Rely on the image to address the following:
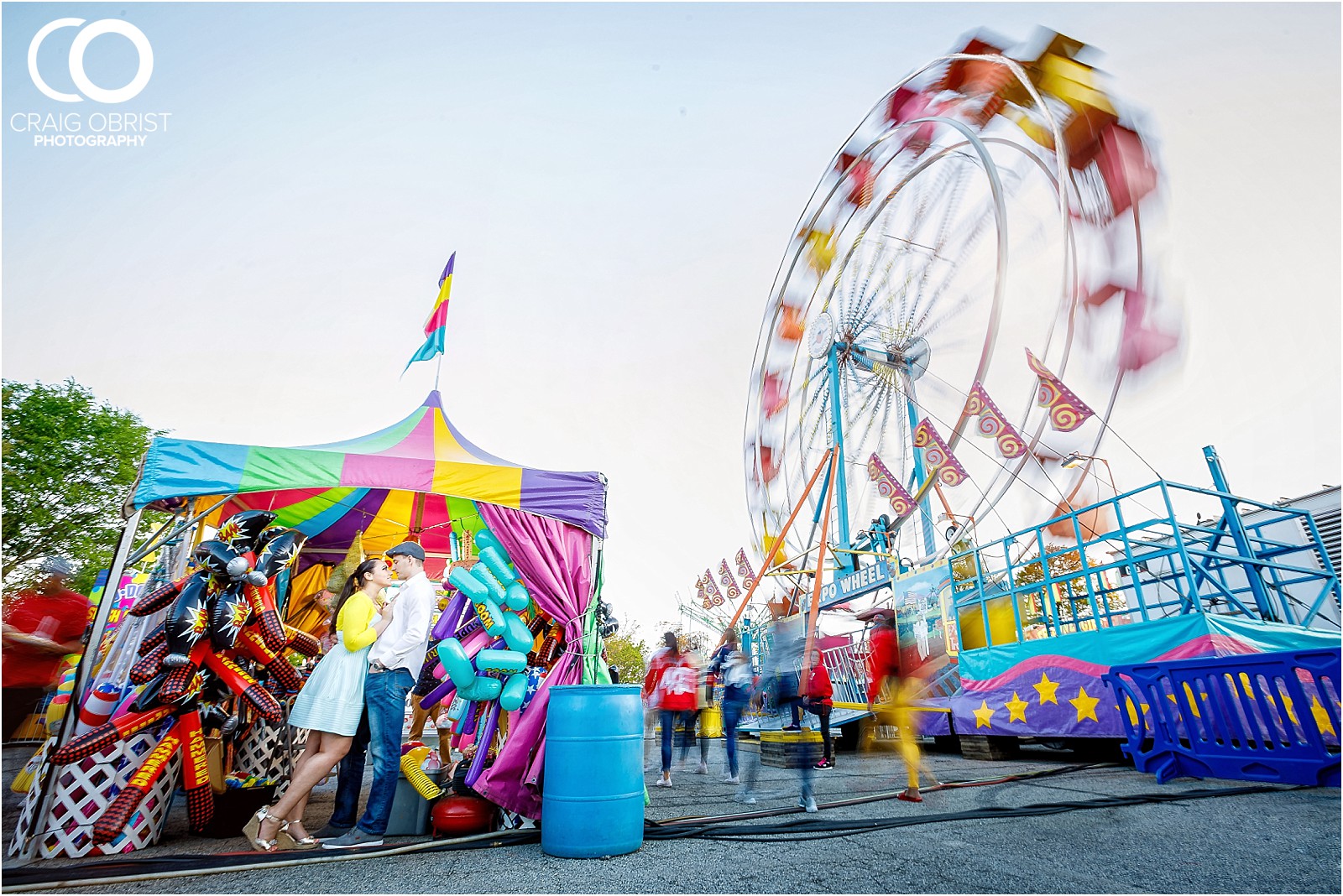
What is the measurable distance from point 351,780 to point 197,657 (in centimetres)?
110

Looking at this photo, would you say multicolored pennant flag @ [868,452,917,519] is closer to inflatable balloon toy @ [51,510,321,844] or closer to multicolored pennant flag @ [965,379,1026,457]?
multicolored pennant flag @ [965,379,1026,457]

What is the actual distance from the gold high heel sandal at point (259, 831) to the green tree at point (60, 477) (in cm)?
1662

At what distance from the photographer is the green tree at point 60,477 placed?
16547mm

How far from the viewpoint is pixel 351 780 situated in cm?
374

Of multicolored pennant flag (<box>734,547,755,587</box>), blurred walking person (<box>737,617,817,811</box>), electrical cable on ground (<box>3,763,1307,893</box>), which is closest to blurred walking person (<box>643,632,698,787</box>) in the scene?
blurred walking person (<box>737,617,817,811</box>)

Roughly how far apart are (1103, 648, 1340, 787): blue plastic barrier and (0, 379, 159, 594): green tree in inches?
785

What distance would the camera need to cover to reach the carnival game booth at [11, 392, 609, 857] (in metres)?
3.36

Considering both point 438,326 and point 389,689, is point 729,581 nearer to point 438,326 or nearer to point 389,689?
point 438,326

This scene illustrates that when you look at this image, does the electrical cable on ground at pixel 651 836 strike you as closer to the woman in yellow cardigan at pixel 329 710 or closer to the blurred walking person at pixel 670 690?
the woman in yellow cardigan at pixel 329 710

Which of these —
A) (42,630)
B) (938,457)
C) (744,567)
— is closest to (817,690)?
(42,630)

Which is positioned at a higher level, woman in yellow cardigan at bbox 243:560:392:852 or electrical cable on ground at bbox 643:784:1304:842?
woman in yellow cardigan at bbox 243:560:392:852

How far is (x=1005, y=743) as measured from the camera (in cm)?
722

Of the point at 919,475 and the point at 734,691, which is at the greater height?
the point at 919,475

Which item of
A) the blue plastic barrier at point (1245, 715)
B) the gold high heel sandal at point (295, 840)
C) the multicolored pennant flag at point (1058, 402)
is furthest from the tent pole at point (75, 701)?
the multicolored pennant flag at point (1058, 402)
